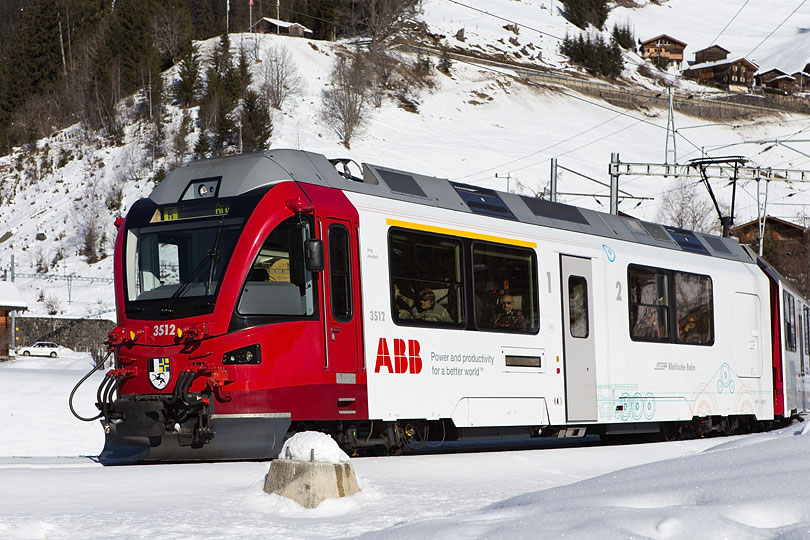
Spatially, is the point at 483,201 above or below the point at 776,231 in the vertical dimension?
below

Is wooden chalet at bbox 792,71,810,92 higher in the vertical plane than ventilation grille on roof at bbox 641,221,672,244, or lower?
higher

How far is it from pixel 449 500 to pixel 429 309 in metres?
4.23

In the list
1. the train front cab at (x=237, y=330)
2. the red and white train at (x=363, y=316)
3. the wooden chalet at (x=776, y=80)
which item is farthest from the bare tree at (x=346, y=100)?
the wooden chalet at (x=776, y=80)

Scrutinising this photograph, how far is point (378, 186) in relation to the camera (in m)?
12.1

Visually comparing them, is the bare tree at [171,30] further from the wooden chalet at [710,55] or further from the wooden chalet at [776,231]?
the wooden chalet at [710,55]

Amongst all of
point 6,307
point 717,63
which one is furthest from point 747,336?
point 717,63

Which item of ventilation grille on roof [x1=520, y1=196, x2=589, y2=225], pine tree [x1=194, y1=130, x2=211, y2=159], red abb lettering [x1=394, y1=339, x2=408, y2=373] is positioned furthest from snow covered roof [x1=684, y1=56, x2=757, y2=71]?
red abb lettering [x1=394, y1=339, x2=408, y2=373]

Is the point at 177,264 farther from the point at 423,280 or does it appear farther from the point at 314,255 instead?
the point at 423,280

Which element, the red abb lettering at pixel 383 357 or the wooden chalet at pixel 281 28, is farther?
the wooden chalet at pixel 281 28

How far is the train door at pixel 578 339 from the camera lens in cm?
1430

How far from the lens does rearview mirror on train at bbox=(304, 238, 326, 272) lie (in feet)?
34.1

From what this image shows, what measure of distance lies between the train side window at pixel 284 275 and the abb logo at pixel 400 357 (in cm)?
111

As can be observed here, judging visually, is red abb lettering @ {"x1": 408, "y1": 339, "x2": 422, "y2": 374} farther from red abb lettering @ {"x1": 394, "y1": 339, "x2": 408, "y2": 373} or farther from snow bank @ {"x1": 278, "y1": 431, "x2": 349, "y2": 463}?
snow bank @ {"x1": 278, "y1": 431, "x2": 349, "y2": 463}

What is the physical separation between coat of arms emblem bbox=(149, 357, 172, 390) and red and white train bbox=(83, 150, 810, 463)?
2cm
